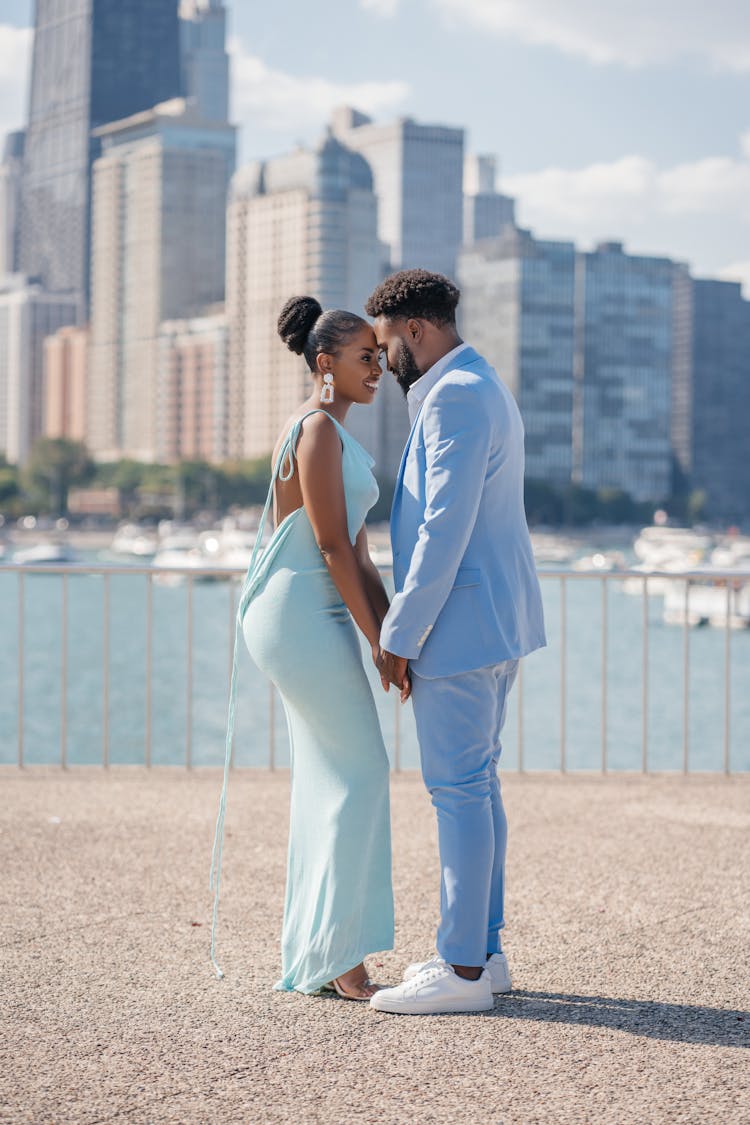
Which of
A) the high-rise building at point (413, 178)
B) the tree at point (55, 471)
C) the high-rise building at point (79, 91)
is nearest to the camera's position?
the tree at point (55, 471)

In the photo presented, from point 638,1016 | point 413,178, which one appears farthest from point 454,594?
point 413,178

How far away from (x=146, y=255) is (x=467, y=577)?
489ft

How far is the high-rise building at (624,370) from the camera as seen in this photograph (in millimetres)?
125812

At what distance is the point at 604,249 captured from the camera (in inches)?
5094

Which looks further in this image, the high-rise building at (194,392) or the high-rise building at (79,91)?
the high-rise building at (79,91)

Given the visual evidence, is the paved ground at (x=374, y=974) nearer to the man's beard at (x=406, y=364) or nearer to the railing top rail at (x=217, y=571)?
the railing top rail at (x=217, y=571)

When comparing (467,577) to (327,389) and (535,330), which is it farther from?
(535,330)

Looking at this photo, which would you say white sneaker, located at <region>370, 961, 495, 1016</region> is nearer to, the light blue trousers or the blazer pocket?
the light blue trousers

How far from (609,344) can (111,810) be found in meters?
124

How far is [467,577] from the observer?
3547 mm

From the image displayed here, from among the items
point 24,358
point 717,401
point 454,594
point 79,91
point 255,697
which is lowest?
point 255,697

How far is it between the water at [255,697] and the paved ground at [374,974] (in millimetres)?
5769

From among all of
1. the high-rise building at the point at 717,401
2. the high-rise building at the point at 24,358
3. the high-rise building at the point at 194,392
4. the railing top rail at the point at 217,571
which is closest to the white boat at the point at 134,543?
the high-rise building at the point at 194,392

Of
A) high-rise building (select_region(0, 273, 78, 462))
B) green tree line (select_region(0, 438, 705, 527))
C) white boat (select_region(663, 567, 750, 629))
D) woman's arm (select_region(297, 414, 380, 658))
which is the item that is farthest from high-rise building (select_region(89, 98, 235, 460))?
woman's arm (select_region(297, 414, 380, 658))
